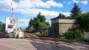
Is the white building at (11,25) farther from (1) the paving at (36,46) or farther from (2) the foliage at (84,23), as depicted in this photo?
(1) the paving at (36,46)

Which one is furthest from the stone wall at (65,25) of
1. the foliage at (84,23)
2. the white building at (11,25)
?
the white building at (11,25)

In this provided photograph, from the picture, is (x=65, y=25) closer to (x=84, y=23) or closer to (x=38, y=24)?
(x=84, y=23)

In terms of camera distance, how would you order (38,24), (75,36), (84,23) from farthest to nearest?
(38,24) < (84,23) < (75,36)

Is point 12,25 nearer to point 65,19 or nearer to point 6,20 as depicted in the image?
point 6,20

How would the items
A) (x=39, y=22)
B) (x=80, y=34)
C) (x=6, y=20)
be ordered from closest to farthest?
(x=80, y=34), (x=6, y=20), (x=39, y=22)

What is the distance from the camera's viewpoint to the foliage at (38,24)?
87.6 meters

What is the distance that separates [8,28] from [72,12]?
52183 mm

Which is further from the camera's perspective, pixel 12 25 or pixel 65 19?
pixel 65 19

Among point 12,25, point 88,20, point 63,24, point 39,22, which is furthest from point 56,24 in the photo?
point 39,22

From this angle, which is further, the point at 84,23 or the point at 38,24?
the point at 38,24

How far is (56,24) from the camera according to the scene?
189ft

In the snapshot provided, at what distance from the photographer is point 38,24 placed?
89.3m

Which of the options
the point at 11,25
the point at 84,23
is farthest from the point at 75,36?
the point at 84,23

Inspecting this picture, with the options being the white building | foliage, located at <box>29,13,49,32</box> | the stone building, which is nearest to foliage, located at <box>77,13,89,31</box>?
the stone building
